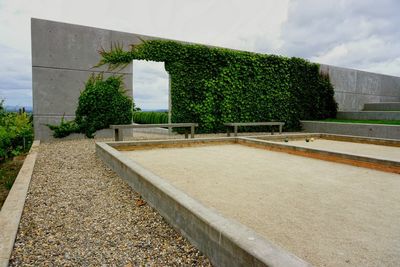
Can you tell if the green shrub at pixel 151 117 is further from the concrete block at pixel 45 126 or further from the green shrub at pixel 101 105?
the concrete block at pixel 45 126

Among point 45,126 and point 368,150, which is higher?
point 45,126

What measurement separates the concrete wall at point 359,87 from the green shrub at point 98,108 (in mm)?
9672

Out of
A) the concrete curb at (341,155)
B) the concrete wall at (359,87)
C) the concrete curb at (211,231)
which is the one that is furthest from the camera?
the concrete wall at (359,87)

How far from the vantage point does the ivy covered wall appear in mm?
9758

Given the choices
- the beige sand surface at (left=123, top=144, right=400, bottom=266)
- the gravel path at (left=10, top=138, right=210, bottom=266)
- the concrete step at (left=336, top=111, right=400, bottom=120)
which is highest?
the concrete step at (left=336, top=111, right=400, bottom=120)

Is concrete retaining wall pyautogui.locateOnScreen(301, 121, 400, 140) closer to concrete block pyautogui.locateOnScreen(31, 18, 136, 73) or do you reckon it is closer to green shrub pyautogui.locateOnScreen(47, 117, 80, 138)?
concrete block pyautogui.locateOnScreen(31, 18, 136, 73)

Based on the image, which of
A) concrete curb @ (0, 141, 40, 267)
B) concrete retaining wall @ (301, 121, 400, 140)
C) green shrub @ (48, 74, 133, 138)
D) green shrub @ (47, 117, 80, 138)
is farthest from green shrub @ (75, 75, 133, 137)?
concrete retaining wall @ (301, 121, 400, 140)

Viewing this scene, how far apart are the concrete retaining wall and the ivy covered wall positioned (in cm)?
107

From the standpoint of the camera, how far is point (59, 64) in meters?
8.45

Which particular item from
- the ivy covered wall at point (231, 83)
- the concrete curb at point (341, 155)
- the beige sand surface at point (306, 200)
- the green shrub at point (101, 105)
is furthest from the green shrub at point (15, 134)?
the concrete curb at point (341, 155)

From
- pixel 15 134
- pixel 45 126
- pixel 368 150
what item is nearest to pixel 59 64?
pixel 45 126

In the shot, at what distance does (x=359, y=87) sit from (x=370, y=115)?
456cm

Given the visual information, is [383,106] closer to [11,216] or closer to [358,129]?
[358,129]

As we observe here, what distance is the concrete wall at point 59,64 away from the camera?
8227mm
